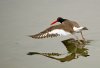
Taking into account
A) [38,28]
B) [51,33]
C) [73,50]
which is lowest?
[73,50]

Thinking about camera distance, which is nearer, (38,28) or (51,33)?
(51,33)

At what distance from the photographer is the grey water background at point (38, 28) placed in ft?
14.2

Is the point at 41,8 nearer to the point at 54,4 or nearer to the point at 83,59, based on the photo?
the point at 54,4

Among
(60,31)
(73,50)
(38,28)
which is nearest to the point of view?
(73,50)

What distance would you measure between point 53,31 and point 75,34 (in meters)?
0.51

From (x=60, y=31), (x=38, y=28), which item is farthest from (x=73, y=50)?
(x=38, y=28)

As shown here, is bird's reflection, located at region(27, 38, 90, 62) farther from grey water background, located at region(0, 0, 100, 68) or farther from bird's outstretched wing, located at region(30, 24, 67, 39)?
bird's outstretched wing, located at region(30, 24, 67, 39)

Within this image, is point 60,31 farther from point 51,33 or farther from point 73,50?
point 73,50

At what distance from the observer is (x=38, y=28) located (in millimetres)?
5527

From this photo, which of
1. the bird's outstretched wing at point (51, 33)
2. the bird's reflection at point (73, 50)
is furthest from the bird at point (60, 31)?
the bird's reflection at point (73, 50)

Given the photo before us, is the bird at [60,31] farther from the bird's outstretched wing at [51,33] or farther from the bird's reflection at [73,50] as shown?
the bird's reflection at [73,50]

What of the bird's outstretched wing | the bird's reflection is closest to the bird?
the bird's outstretched wing

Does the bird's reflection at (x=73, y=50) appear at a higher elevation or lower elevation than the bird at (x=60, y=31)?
lower

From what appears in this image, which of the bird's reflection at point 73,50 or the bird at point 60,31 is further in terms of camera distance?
the bird at point 60,31
